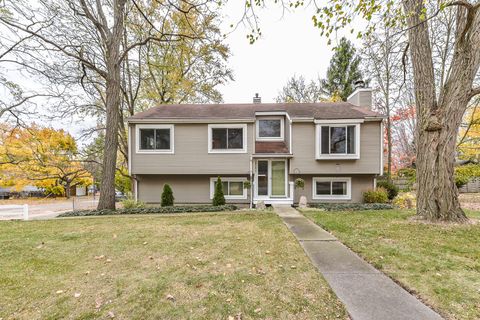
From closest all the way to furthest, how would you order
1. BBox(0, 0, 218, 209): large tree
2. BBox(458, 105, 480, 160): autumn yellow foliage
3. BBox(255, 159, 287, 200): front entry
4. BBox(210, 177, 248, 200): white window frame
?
BBox(0, 0, 218, 209): large tree < BBox(255, 159, 287, 200): front entry < BBox(210, 177, 248, 200): white window frame < BBox(458, 105, 480, 160): autumn yellow foliage

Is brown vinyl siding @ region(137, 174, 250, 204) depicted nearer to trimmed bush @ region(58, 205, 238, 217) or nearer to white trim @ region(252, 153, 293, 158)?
trimmed bush @ region(58, 205, 238, 217)

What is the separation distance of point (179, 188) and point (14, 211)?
287 inches

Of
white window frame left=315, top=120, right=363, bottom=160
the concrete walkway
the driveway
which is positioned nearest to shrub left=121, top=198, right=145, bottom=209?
the driveway

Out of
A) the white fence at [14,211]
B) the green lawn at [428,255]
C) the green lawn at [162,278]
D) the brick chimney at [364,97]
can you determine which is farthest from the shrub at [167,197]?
the brick chimney at [364,97]

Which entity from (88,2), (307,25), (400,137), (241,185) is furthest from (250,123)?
(400,137)

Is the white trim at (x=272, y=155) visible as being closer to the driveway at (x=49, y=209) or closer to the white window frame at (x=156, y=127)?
the white window frame at (x=156, y=127)

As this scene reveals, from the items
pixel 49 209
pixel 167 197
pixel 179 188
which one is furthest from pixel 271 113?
pixel 49 209

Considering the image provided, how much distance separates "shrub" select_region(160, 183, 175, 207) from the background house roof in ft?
12.7

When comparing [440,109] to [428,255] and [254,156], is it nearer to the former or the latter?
[428,255]

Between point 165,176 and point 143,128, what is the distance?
2.91 meters

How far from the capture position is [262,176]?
12.4 meters

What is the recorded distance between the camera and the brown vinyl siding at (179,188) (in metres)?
12.5

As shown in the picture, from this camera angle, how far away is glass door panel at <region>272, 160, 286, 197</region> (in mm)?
12352

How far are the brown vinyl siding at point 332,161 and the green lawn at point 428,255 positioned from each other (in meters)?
4.69
